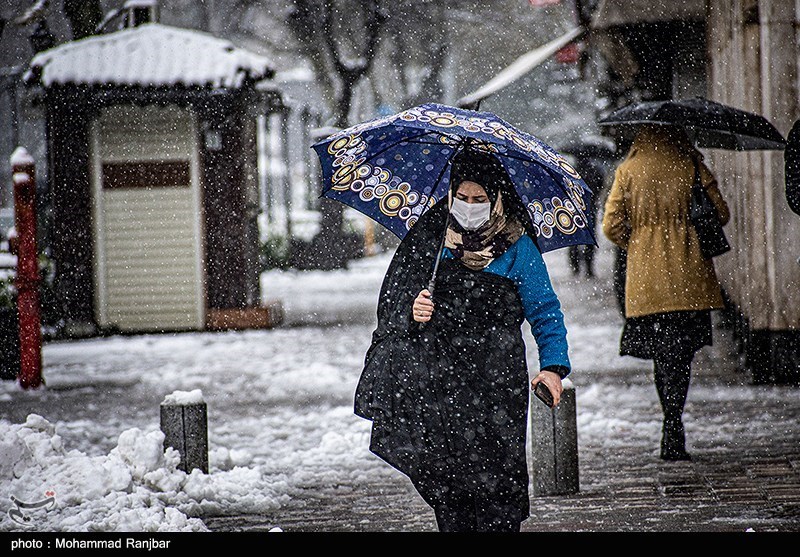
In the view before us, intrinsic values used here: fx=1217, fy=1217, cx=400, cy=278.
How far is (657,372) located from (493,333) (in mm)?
3310

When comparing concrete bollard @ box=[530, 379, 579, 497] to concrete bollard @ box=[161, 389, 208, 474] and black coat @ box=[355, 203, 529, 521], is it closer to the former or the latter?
concrete bollard @ box=[161, 389, 208, 474]


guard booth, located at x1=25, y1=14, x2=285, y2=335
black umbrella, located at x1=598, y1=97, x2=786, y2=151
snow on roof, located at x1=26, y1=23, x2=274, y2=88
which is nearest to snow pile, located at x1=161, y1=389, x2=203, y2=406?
black umbrella, located at x1=598, y1=97, x2=786, y2=151

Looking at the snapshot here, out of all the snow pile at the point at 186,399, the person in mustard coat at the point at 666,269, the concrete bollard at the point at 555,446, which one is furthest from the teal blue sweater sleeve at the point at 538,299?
the person in mustard coat at the point at 666,269

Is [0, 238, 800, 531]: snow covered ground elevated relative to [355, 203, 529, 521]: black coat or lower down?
lower down

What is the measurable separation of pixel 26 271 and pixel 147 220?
517cm

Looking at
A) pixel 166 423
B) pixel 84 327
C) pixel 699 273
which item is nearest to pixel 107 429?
pixel 166 423

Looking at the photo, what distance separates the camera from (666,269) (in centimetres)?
741

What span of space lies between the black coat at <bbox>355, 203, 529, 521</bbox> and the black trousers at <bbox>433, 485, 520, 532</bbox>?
68 mm

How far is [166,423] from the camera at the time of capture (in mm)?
6820

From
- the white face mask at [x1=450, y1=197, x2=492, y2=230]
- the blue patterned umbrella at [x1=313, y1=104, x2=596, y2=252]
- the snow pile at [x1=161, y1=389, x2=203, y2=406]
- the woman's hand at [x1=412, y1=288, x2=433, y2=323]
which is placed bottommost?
the snow pile at [x1=161, y1=389, x2=203, y2=406]

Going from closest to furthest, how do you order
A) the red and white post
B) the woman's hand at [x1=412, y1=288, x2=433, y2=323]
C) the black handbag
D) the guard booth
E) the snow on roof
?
the woman's hand at [x1=412, y1=288, x2=433, y2=323] → the black handbag → the red and white post → the snow on roof → the guard booth

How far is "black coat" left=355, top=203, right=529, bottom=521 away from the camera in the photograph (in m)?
4.50

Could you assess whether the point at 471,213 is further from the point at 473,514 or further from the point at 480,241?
the point at 473,514

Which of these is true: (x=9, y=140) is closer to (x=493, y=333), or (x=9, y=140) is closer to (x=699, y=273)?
(x=699, y=273)
